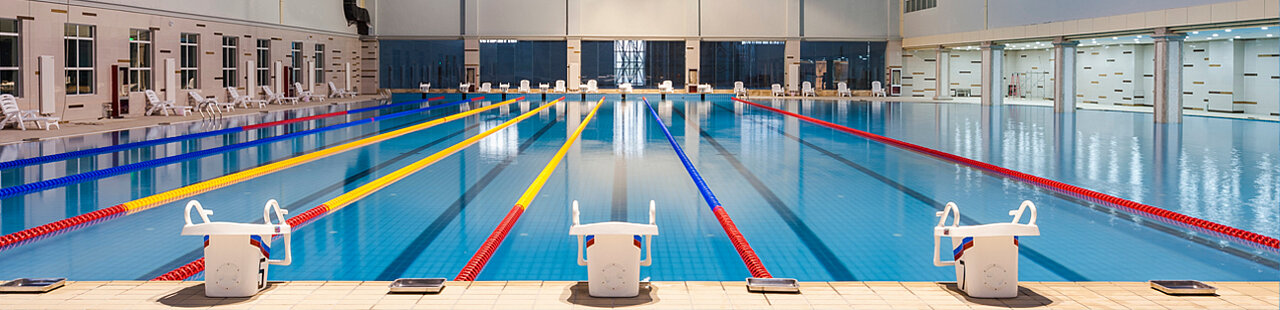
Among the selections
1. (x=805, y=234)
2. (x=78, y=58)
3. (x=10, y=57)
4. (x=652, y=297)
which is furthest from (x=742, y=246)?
(x=78, y=58)

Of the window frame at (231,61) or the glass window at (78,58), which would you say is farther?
the window frame at (231,61)

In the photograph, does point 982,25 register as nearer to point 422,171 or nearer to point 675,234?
point 422,171

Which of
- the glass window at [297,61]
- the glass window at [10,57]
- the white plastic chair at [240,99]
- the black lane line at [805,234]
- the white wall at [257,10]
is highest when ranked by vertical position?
the white wall at [257,10]

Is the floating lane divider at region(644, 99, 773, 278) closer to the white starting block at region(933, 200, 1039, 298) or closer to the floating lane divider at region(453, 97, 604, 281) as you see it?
the white starting block at region(933, 200, 1039, 298)

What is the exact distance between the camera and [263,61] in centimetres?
2436

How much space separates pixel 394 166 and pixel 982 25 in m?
19.0

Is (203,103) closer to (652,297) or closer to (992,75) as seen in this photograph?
(652,297)

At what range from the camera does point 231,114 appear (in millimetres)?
19125

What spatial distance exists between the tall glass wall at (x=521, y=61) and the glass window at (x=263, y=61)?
10.5 metres

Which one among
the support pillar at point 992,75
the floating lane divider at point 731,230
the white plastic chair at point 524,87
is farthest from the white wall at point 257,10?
the support pillar at point 992,75

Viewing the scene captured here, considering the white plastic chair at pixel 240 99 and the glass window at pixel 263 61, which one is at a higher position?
the glass window at pixel 263 61

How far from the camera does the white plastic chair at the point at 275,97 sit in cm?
2352

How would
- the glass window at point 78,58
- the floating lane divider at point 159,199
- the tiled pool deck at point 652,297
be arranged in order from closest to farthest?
the tiled pool deck at point 652,297 → the floating lane divider at point 159,199 → the glass window at point 78,58

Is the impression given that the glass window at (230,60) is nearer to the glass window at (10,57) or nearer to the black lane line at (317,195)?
the glass window at (10,57)
